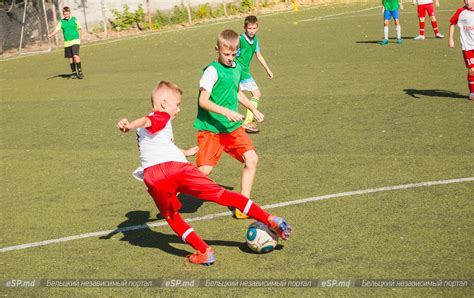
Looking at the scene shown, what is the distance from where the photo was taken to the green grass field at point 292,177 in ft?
22.7

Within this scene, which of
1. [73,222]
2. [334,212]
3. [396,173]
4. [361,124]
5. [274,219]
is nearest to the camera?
[274,219]

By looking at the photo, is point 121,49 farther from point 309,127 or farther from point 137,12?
point 309,127

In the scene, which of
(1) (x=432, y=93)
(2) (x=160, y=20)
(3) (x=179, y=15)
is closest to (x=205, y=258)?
(1) (x=432, y=93)

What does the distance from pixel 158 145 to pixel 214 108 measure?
100 centimetres

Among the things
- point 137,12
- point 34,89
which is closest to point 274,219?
point 34,89

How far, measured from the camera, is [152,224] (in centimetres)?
853

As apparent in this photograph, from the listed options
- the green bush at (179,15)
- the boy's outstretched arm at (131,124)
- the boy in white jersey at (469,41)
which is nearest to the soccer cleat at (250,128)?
the boy in white jersey at (469,41)

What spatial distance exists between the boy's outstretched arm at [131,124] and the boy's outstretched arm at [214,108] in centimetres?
100

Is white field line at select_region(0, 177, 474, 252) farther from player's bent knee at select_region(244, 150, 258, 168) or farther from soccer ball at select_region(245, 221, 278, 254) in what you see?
soccer ball at select_region(245, 221, 278, 254)

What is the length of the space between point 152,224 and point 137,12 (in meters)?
34.4

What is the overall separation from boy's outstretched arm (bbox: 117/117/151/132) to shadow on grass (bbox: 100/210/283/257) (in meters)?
1.50

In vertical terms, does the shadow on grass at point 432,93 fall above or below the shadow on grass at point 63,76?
Result: above

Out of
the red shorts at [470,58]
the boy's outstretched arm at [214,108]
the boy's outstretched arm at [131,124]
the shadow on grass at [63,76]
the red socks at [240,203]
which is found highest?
the boy's outstretched arm at [131,124]

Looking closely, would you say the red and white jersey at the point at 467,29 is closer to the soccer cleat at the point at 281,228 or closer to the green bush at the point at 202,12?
the soccer cleat at the point at 281,228
